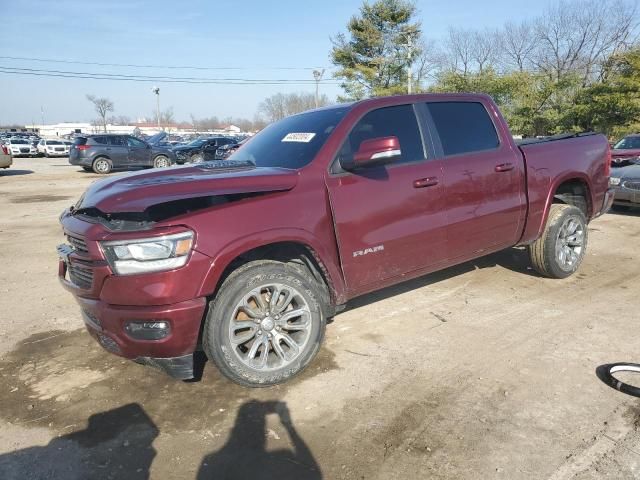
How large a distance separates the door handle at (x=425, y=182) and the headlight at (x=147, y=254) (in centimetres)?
185

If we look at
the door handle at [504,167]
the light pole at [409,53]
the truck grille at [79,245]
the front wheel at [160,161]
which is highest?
the light pole at [409,53]

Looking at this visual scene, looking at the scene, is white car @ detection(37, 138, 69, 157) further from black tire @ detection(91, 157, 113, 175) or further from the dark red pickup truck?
the dark red pickup truck

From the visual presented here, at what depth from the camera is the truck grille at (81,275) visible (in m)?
3.09

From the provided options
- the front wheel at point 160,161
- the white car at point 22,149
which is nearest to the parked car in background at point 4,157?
the front wheel at point 160,161

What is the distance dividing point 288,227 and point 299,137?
40.6 inches

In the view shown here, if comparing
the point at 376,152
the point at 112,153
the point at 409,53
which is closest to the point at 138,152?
the point at 112,153

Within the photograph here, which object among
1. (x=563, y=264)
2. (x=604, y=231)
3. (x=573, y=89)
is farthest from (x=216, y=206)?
(x=573, y=89)

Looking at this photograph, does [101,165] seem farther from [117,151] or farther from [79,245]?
[79,245]

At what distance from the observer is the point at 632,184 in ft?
30.5

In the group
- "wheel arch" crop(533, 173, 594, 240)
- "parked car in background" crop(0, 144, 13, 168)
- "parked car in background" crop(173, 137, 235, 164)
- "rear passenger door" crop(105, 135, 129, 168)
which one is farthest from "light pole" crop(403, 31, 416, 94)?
"wheel arch" crop(533, 173, 594, 240)

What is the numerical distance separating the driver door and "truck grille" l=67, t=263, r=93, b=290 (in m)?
1.60

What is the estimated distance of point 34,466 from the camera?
267cm

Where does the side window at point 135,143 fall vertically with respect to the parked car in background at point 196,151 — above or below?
above

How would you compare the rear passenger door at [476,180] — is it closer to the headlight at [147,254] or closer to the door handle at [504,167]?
the door handle at [504,167]
